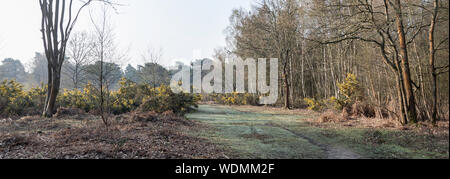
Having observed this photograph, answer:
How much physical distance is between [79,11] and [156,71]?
6590mm

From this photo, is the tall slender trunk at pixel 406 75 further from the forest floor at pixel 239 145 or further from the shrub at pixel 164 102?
the shrub at pixel 164 102

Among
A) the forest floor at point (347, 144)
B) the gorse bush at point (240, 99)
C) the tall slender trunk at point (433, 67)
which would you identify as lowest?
the forest floor at point (347, 144)

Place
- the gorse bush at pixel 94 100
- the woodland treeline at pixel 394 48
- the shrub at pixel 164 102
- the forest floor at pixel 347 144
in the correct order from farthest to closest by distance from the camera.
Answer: the shrub at pixel 164 102 → the gorse bush at pixel 94 100 → the forest floor at pixel 347 144 → the woodland treeline at pixel 394 48

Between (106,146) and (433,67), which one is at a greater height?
(433,67)

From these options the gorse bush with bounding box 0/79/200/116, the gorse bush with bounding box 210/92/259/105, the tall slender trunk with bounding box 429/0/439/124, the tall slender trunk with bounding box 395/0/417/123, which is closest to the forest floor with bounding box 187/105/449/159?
the tall slender trunk with bounding box 429/0/439/124

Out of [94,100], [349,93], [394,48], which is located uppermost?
[394,48]

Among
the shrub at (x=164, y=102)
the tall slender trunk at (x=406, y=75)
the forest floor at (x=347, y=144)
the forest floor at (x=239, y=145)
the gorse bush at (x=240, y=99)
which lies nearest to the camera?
the forest floor at (x=347, y=144)

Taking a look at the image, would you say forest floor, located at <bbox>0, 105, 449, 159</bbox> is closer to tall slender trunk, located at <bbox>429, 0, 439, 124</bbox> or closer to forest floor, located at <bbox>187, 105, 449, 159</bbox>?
forest floor, located at <bbox>187, 105, 449, 159</bbox>

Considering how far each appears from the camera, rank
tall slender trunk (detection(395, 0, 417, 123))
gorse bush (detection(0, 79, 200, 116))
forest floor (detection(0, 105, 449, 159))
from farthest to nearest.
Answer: gorse bush (detection(0, 79, 200, 116)), tall slender trunk (detection(395, 0, 417, 123)), forest floor (detection(0, 105, 449, 159))

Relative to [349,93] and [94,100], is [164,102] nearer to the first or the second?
[94,100]

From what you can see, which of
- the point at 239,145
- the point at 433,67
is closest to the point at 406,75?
the point at 433,67

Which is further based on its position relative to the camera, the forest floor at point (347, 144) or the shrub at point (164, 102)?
the shrub at point (164, 102)

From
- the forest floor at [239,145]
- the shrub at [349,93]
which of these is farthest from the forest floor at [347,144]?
the shrub at [349,93]
